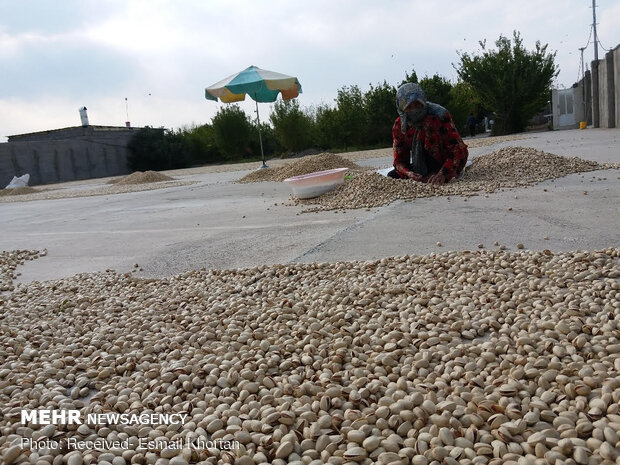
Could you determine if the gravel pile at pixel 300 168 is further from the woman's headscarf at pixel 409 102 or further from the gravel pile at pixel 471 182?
the woman's headscarf at pixel 409 102

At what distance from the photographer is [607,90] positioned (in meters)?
14.4

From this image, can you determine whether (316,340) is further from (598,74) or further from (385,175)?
(598,74)

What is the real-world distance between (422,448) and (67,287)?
224cm

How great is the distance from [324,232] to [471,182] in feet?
7.05

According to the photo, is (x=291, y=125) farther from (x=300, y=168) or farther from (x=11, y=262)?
(x=11, y=262)

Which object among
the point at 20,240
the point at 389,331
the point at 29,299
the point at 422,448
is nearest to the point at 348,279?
the point at 389,331

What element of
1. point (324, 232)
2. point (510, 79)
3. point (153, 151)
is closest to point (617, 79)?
point (510, 79)

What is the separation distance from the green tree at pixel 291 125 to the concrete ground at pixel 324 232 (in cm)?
1588

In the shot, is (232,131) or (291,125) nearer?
(291,125)

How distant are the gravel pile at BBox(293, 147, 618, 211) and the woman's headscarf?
0.61m

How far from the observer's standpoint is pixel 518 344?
64.3 inches

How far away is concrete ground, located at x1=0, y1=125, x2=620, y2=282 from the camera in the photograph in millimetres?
2919

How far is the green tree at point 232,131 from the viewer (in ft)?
75.0

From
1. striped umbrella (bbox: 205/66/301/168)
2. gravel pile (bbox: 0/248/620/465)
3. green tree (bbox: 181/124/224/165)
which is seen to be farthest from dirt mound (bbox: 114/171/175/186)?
green tree (bbox: 181/124/224/165)
